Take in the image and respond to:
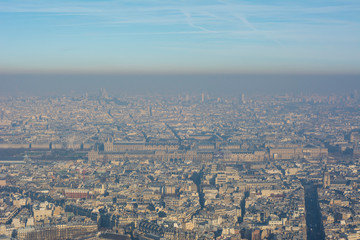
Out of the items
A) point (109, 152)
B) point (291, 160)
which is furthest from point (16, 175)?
point (291, 160)

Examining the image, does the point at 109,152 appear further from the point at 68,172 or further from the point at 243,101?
the point at 243,101

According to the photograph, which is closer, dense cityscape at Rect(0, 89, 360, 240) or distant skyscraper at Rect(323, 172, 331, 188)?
dense cityscape at Rect(0, 89, 360, 240)

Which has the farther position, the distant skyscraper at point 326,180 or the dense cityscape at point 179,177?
the distant skyscraper at point 326,180

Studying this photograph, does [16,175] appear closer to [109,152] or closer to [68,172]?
[68,172]

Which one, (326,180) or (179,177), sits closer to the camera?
(326,180)

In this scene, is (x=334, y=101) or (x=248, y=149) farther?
(x=334, y=101)

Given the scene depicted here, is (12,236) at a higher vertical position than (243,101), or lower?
lower

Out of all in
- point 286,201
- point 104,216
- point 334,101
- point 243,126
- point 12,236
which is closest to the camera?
point 12,236

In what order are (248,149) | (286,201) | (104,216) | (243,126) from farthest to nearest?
(243,126) → (248,149) → (286,201) → (104,216)
